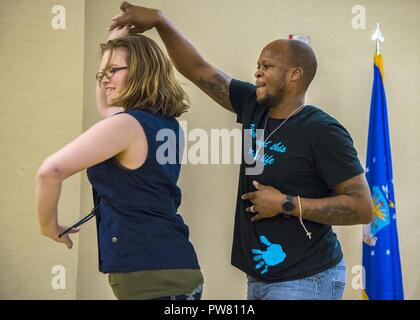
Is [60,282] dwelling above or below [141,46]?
below

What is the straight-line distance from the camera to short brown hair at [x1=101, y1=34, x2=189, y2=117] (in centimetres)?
162

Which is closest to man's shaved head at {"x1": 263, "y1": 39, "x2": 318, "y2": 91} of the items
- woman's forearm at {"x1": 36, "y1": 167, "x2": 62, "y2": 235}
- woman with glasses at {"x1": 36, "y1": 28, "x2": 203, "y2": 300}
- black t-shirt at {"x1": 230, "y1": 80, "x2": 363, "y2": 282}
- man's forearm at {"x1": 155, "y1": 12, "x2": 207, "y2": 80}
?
black t-shirt at {"x1": 230, "y1": 80, "x2": 363, "y2": 282}

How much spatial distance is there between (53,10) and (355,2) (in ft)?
5.43

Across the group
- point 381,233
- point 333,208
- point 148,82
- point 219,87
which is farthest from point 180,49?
point 381,233

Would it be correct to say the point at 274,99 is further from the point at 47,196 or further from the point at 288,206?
the point at 47,196

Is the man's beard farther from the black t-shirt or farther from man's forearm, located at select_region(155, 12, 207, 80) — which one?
man's forearm, located at select_region(155, 12, 207, 80)

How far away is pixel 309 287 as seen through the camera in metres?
1.88

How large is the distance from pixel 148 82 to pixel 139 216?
39 centimetres

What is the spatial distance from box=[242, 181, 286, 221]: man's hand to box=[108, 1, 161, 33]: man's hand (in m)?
0.72

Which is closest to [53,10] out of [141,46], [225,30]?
[225,30]

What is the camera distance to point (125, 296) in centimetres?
154

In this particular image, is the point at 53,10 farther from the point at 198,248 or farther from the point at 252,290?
the point at 252,290
